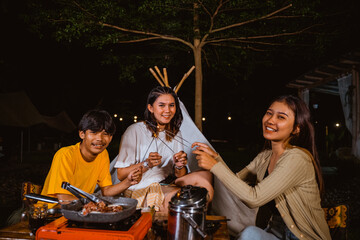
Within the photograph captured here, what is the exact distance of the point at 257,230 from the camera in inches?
75.3

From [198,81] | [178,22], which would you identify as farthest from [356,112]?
[178,22]

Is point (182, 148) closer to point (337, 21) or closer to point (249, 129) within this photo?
point (337, 21)

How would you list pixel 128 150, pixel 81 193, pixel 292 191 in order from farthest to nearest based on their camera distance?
1. pixel 128 150
2. pixel 292 191
3. pixel 81 193

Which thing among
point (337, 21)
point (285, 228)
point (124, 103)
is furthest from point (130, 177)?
point (124, 103)

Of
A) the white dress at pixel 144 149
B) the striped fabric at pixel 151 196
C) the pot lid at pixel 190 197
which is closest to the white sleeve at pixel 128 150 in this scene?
the white dress at pixel 144 149

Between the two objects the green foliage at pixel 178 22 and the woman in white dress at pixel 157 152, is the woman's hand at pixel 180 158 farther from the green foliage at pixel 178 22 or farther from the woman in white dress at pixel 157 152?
the green foliage at pixel 178 22

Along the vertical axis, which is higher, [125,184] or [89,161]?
[89,161]

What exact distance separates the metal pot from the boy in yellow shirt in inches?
36.9

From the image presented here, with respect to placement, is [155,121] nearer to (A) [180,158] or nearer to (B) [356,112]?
(A) [180,158]

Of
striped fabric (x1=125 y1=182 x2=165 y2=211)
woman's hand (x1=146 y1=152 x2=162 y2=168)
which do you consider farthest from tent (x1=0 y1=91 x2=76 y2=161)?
woman's hand (x1=146 y1=152 x2=162 y2=168)

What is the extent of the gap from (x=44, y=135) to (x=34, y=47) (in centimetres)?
852

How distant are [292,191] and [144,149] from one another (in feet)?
6.32

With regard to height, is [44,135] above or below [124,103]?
below

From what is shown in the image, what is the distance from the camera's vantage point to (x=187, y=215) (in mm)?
1621
